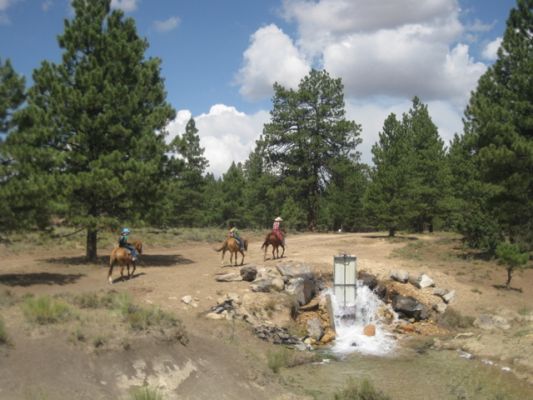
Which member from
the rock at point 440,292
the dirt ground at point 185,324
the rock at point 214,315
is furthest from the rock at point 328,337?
the rock at point 440,292

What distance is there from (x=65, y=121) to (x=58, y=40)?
12.7 feet

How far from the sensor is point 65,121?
76.9 feet

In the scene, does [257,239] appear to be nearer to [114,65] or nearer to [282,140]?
[282,140]

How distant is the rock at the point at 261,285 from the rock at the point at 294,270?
4.70 feet

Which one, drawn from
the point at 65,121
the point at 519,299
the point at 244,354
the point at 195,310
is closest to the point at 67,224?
the point at 65,121

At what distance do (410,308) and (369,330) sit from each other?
8.33 feet

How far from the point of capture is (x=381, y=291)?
22359 millimetres

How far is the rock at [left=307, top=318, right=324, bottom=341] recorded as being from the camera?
18422 mm

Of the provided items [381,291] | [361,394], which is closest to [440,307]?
[381,291]

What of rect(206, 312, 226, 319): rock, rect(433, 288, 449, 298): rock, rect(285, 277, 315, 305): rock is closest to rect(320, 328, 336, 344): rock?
rect(285, 277, 315, 305): rock

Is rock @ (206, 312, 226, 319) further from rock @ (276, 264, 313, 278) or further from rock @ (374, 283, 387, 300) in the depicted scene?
rock @ (374, 283, 387, 300)

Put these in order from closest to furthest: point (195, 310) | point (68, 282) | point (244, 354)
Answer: point (244, 354)
point (195, 310)
point (68, 282)

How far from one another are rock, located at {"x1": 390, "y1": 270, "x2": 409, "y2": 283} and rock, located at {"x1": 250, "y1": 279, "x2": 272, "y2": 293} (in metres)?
6.02

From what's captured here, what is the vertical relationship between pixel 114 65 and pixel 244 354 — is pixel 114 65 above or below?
above
